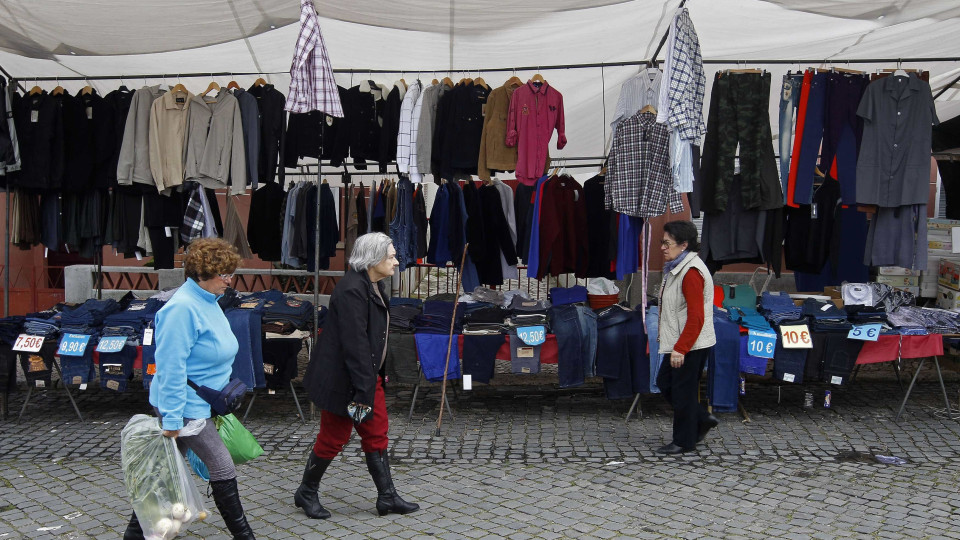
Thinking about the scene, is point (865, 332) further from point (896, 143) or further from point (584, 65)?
point (584, 65)

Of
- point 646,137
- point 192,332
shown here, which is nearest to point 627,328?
point 646,137

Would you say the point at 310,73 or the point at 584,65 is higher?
the point at 584,65

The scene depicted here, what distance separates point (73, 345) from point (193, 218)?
56.5 inches

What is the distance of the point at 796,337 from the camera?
19.3 feet

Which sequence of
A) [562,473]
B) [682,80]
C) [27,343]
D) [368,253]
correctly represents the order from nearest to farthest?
[368,253]
[562,473]
[682,80]
[27,343]

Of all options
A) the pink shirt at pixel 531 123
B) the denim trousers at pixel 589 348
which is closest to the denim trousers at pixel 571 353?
the denim trousers at pixel 589 348

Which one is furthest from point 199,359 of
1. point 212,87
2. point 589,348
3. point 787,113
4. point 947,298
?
point 947,298

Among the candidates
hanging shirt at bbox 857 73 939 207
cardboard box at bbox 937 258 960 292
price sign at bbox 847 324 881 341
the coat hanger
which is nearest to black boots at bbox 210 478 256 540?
the coat hanger

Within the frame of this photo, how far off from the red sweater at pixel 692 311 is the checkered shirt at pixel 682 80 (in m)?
1.16

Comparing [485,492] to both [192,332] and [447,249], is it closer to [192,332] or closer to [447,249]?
[192,332]

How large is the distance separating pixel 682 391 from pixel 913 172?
2.79 m

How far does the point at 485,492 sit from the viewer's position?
4.64 m

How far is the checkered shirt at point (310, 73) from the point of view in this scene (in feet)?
18.1

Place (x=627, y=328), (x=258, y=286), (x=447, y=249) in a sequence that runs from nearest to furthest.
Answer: (x=627, y=328), (x=447, y=249), (x=258, y=286)
